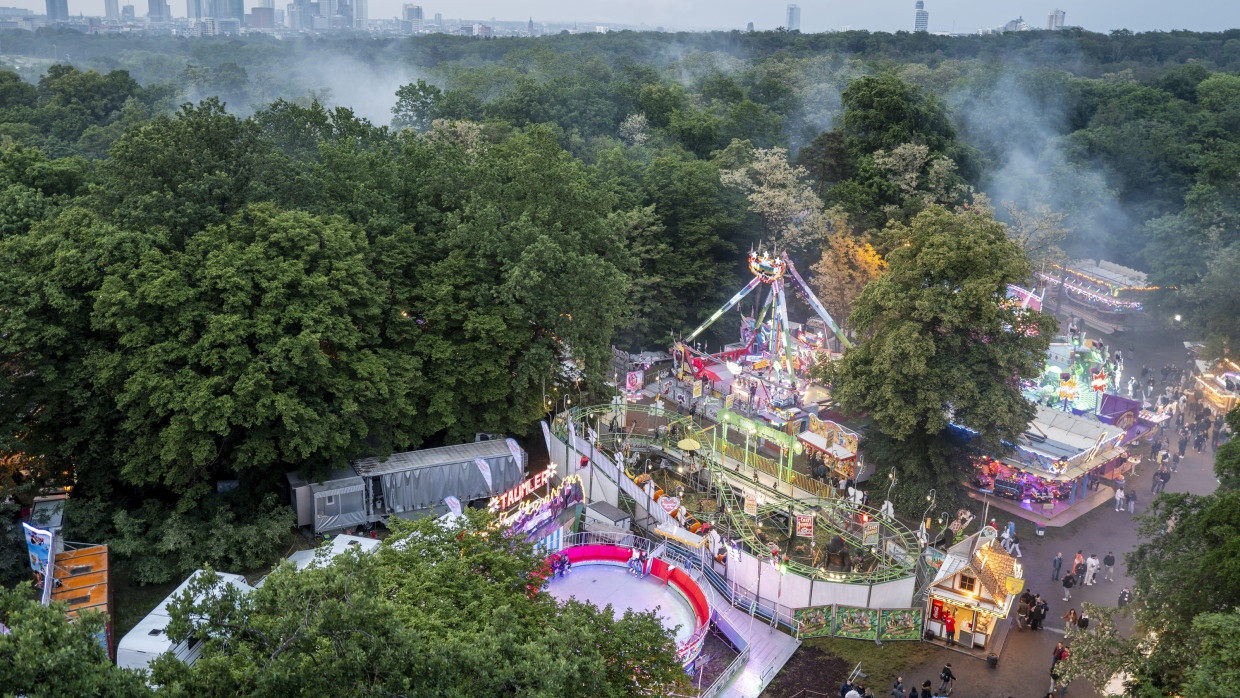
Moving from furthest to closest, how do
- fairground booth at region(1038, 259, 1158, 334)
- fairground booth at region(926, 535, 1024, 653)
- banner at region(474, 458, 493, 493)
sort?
fairground booth at region(1038, 259, 1158, 334), banner at region(474, 458, 493, 493), fairground booth at region(926, 535, 1024, 653)

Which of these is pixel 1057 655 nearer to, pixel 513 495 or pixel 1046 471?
pixel 1046 471

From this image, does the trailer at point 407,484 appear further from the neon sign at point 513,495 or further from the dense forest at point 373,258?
the neon sign at point 513,495

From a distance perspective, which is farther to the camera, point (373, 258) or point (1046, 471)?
point (1046, 471)

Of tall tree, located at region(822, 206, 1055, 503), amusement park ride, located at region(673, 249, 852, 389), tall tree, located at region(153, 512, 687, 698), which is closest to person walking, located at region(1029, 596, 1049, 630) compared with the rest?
tall tree, located at region(822, 206, 1055, 503)

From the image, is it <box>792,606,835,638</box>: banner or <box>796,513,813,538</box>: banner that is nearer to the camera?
<box>792,606,835,638</box>: banner

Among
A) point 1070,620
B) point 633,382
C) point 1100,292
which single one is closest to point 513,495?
point 633,382

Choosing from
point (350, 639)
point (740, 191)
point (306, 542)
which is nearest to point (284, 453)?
point (306, 542)

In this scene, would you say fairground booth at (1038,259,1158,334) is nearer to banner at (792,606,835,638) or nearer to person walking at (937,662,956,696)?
banner at (792,606,835,638)
